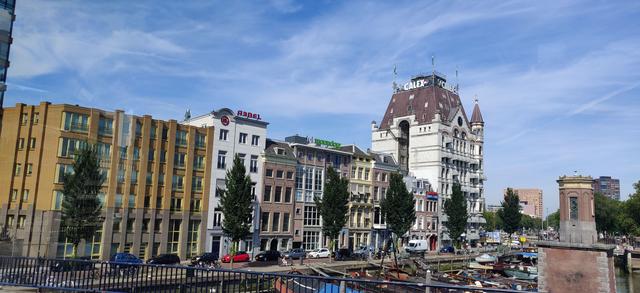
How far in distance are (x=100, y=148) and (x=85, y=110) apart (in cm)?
417

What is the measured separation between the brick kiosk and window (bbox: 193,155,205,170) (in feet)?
131

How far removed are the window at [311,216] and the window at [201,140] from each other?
1784 centimetres

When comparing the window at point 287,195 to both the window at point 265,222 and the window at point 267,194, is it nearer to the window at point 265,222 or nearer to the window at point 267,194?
the window at point 267,194

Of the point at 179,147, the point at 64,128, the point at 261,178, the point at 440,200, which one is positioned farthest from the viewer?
the point at 440,200

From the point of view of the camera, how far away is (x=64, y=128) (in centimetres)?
4806

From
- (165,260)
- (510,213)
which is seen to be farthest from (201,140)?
(510,213)

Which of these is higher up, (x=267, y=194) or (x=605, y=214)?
(x=605, y=214)

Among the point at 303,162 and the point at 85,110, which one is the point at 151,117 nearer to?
A: the point at 85,110

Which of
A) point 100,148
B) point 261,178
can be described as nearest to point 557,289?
point 261,178

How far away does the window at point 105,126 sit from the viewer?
5014cm

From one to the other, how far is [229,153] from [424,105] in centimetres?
5407

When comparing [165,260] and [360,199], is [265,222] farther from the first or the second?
[360,199]

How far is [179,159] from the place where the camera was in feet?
187

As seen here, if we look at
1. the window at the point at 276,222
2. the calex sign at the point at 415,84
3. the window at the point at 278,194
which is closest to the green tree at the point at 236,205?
the window at the point at 276,222
